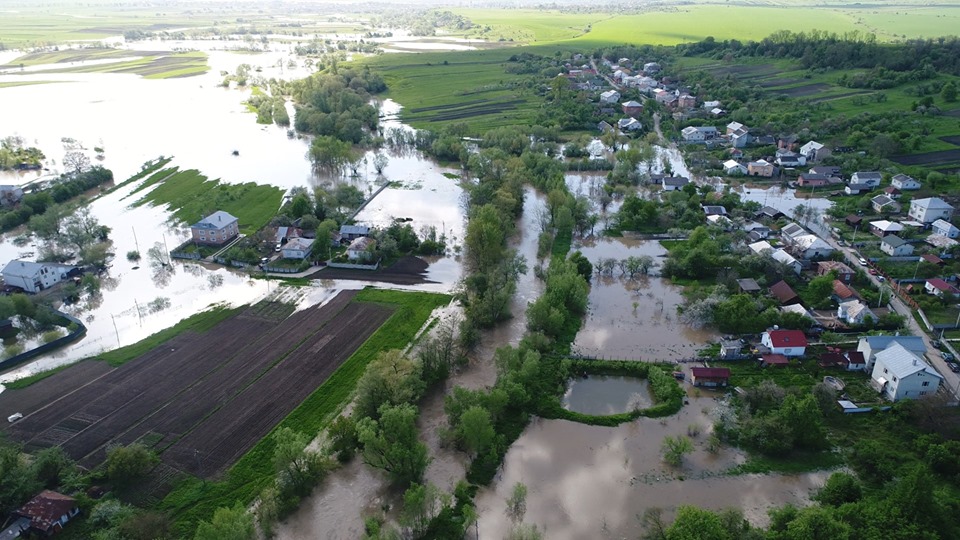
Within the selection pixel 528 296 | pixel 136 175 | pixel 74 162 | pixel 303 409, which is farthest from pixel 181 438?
pixel 74 162

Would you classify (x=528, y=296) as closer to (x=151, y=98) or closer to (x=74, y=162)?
(x=74, y=162)

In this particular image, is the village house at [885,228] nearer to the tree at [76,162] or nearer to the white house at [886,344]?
the white house at [886,344]

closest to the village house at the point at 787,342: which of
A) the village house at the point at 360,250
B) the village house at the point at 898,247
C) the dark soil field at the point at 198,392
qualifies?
the village house at the point at 898,247

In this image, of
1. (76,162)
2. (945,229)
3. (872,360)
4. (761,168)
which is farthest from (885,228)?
(76,162)

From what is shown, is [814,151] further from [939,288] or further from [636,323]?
[636,323]

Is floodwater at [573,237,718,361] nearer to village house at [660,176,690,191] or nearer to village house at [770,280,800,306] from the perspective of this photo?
village house at [770,280,800,306]

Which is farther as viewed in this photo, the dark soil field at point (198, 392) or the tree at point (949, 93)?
the tree at point (949, 93)

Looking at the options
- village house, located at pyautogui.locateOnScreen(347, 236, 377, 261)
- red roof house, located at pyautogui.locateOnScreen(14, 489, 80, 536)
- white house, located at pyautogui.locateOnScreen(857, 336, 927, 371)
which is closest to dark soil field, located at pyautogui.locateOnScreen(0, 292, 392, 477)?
red roof house, located at pyautogui.locateOnScreen(14, 489, 80, 536)
